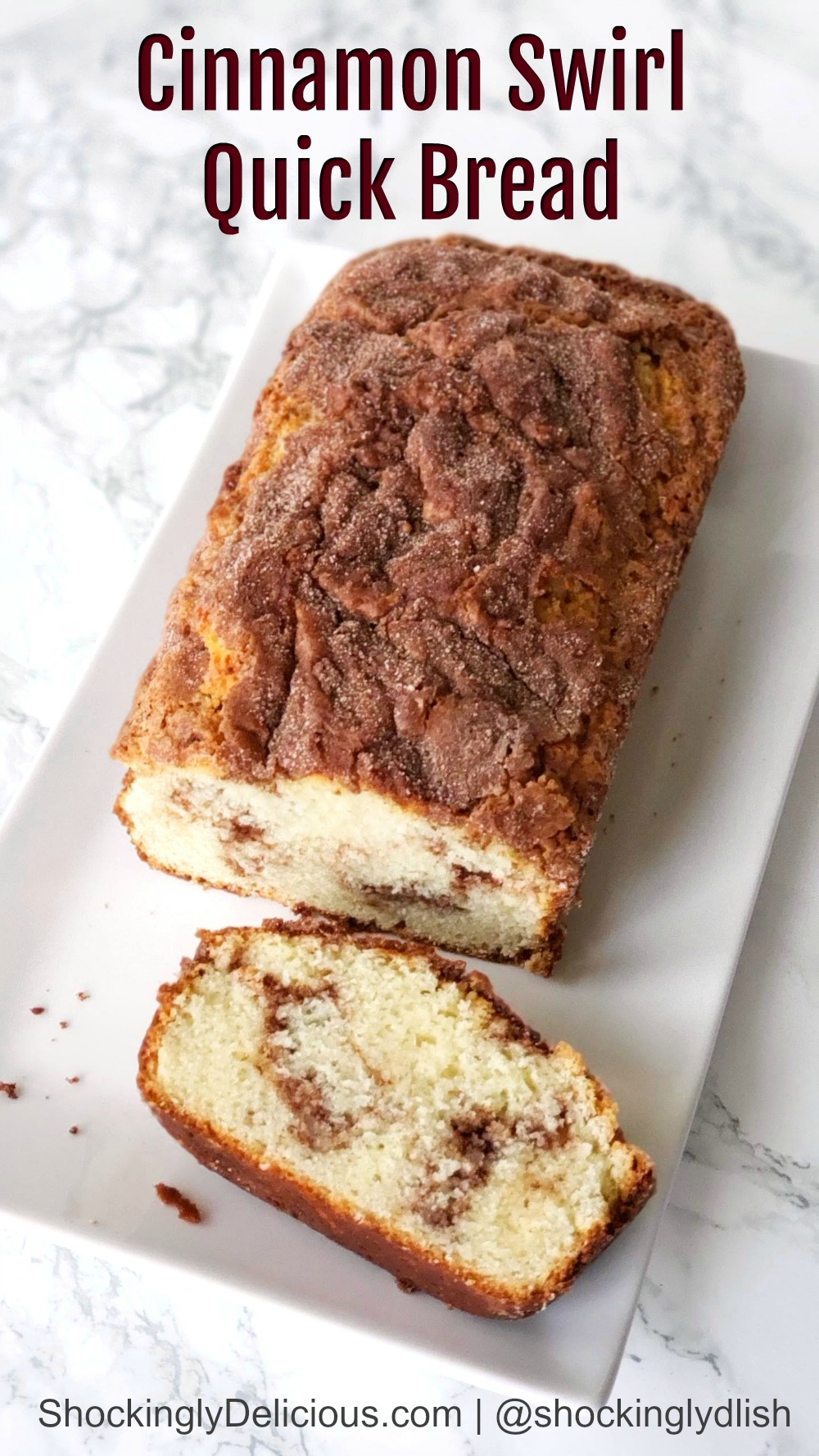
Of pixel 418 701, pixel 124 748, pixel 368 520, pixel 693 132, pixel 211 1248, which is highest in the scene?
pixel 693 132

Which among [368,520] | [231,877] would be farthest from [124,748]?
[368,520]

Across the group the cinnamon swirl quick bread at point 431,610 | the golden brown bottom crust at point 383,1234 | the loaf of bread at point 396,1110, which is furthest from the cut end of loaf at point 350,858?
the golden brown bottom crust at point 383,1234

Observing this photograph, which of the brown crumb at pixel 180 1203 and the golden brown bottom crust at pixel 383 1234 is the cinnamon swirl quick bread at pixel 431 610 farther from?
the brown crumb at pixel 180 1203

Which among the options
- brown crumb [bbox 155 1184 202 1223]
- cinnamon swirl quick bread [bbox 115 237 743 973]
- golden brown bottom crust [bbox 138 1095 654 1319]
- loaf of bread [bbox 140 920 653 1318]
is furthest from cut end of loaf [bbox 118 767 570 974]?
brown crumb [bbox 155 1184 202 1223]

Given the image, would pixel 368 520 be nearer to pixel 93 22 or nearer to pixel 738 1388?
pixel 738 1388

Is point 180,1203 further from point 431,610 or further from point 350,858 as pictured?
point 431,610

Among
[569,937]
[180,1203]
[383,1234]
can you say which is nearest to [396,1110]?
[383,1234]
